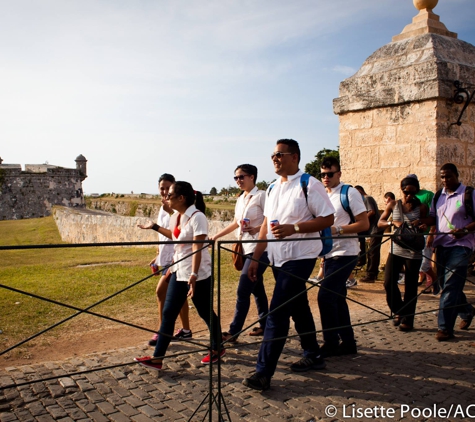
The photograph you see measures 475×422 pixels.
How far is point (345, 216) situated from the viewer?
5371 millimetres

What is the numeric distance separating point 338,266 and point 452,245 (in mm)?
1554

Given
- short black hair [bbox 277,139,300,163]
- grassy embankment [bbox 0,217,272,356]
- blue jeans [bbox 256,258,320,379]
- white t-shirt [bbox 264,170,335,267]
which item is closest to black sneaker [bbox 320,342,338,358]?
blue jeans [bbox 256,258,320,379]

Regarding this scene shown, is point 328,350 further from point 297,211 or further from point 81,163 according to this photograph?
point 81,163

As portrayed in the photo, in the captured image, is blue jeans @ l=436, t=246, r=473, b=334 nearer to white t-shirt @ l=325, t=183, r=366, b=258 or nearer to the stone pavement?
the stone pavement

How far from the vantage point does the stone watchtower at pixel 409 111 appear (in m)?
8.15

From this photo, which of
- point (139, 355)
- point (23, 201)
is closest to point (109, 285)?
point (139, 355)

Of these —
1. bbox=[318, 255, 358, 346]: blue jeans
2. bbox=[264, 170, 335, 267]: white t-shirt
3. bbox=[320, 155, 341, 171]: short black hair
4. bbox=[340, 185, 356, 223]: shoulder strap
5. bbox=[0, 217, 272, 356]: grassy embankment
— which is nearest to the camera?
bbox=[264, 170, 335, 267]: white t-shirt

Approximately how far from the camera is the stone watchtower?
8148mm

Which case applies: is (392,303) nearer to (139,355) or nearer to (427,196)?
(427,196)

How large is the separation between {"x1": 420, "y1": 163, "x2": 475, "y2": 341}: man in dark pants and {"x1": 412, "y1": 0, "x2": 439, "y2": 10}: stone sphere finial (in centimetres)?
446

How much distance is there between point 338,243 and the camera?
518cm

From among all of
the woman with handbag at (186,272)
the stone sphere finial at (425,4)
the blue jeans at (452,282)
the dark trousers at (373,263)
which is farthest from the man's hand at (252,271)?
the stone sphere finial at (425,4)

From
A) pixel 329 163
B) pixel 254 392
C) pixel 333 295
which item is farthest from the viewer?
pixel 329 163

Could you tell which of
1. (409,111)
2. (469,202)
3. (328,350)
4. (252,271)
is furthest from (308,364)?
(409,111)
